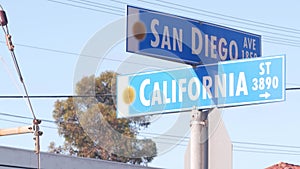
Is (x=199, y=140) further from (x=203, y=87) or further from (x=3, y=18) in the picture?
(x=3, y=18)

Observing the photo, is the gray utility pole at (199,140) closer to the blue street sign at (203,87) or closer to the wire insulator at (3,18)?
the blue street sign at (203,87)

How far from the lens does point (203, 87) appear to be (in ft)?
31.2

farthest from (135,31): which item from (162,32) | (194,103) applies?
(194,103)

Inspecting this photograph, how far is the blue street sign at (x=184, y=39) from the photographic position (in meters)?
9.20

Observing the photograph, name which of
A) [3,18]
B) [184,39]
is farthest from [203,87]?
[3,18]

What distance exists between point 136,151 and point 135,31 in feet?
4.35

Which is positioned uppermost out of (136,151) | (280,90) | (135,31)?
(135,31)

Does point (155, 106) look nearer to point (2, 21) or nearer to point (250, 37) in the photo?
point (250, 37)

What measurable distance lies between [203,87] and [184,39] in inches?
24.6

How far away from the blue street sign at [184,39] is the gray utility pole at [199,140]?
2.18 feet

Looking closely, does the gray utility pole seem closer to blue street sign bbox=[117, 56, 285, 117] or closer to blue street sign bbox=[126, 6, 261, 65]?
blue street sign bbox=[117, 56, 285, 117]

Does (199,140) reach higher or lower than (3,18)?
lower

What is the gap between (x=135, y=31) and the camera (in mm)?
9180

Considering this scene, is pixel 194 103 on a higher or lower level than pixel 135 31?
lower
